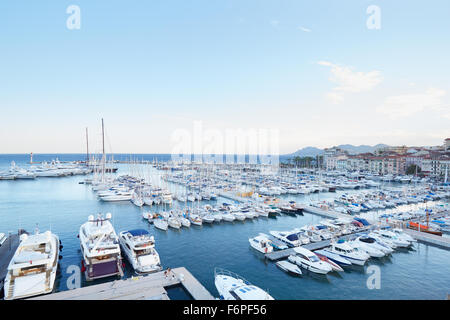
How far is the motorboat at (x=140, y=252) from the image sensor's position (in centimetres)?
1573

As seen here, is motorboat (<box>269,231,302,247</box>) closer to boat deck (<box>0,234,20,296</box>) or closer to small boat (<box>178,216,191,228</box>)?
small boat (<box>178,216,191,228</box>)

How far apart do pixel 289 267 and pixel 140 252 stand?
9.65m

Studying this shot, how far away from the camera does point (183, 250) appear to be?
2000 cm

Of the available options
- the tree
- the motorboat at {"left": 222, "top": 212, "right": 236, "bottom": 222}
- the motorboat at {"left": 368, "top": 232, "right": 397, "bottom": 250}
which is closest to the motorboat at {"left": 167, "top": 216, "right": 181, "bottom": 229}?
the motorboat at {"left": 222, "top": 212, "right": 236, "bottom": 222}

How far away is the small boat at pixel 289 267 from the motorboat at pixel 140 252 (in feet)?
25.0

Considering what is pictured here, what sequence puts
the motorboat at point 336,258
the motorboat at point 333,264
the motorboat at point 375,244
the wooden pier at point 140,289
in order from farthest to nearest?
the motorboat at point 375,244 → the motorboat at point 336,258 → the motorboat at point 333,264 → the wooden pier at point 140,289

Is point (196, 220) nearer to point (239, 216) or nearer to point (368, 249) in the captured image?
point (239, 216)

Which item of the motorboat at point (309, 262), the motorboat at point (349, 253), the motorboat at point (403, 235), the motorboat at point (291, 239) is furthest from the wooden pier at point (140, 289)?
the motorboat at point (403, 235)

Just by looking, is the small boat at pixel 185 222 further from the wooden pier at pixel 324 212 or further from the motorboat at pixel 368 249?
the wooden pier at pixel 324 212

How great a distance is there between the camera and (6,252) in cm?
1798

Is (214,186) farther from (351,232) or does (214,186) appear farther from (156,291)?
(156,291)
